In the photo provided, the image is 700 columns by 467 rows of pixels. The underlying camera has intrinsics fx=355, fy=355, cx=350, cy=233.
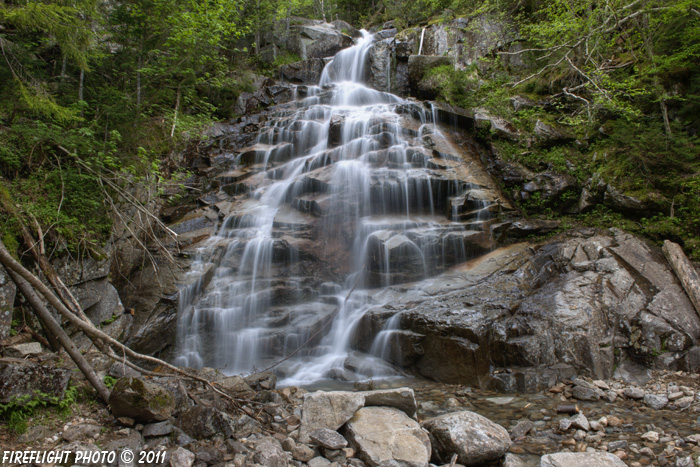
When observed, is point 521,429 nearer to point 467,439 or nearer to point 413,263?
point 467,439

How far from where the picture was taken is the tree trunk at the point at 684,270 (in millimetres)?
6170

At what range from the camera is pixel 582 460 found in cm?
313

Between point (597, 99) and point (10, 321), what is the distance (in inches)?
477

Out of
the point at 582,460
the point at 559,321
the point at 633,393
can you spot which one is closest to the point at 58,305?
the point at 582,460

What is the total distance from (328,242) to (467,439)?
6372 mm

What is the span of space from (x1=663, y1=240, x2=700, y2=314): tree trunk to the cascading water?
345 cm

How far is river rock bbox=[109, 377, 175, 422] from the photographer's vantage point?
3.47 metres

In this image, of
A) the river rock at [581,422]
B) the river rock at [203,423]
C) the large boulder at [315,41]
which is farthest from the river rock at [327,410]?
the large boulder at [315,41]

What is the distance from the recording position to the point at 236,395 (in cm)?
482

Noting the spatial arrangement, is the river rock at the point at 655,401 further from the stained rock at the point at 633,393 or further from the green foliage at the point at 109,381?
the green foliage at the point at 109,381

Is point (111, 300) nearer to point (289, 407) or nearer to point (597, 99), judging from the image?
point (289, 407)

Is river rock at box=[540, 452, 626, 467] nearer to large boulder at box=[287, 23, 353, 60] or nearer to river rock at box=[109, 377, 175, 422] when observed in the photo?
river rock at box=[109, 377, 175, 422]

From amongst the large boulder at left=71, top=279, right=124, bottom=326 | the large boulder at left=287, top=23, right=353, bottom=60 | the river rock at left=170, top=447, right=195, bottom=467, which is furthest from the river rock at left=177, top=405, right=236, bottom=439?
the large boulder at left=287, top=23, right=353, bottom=60

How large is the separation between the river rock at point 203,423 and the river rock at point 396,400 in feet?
5.09
